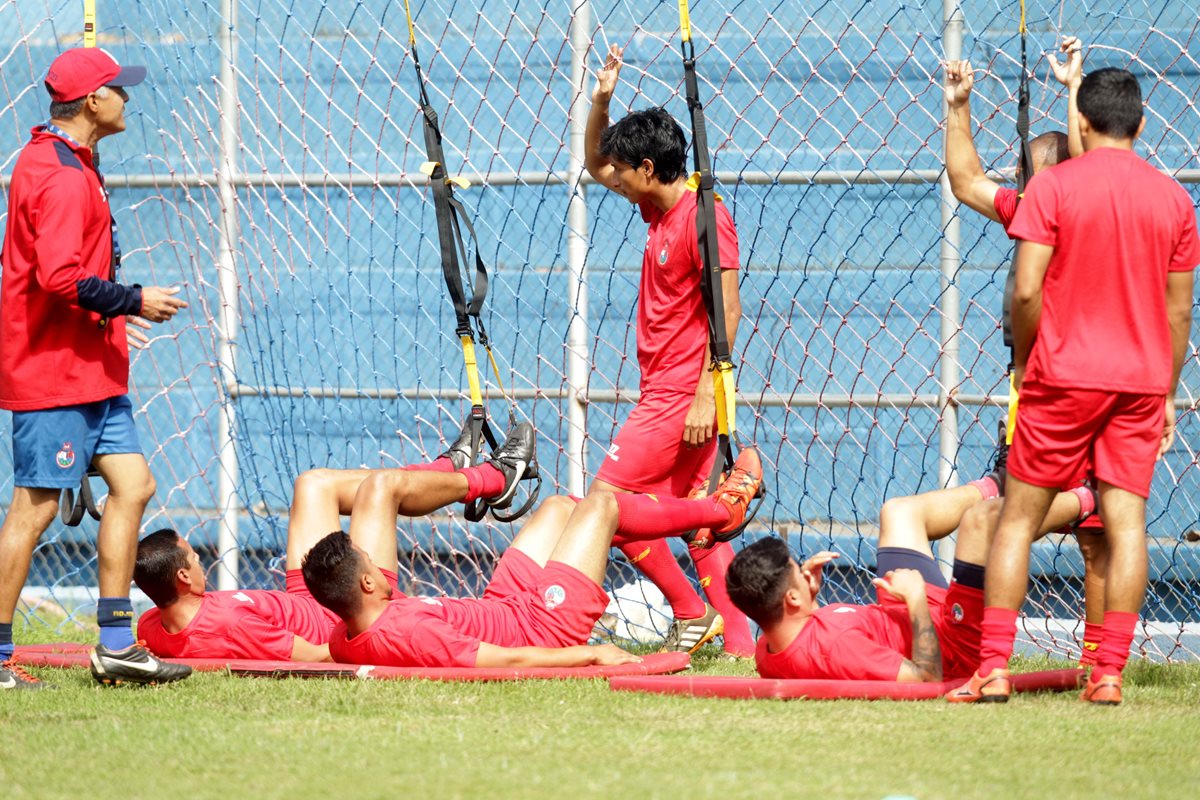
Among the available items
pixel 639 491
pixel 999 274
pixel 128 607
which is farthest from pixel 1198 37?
pixel 128 607

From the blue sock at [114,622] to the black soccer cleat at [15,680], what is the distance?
0.82 ft

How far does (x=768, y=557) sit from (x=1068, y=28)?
3.32m

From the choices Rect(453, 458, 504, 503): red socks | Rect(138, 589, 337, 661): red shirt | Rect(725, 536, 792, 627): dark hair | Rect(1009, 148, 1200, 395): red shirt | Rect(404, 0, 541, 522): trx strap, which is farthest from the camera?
Rect(404, 0, 541, 522): trx strap

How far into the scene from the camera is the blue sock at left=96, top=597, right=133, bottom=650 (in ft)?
16.3

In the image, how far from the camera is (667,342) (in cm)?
574

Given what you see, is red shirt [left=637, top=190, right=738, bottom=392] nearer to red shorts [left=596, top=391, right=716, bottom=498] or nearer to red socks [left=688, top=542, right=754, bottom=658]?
red shorts [left=596, top=391, right=716, bottom=498]

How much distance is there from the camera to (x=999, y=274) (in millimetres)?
→ 6836

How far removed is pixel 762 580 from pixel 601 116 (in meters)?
2.11

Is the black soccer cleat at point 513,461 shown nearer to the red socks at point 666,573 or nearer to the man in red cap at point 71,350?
the red socks at point 666,573

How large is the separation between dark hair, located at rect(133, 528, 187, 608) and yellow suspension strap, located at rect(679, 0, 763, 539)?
1.90 metres

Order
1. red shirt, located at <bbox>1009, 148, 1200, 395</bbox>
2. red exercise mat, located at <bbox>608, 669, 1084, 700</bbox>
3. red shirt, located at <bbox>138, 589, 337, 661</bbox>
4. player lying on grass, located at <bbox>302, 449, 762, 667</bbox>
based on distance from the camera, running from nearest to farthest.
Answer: red shirt, located at <bbox>1009, 148, 1200, 395</bbox> < red exercise mat, located at <bbox>608, 669, 1084, 700</bbox> < player lying on grass, located at <bbox>302, 449, 762, 667</bbox> < red shirt, located at <bbox>138, 589, 337, 661</bbox>

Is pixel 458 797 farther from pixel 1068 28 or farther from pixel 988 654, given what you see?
pixel 1068 28

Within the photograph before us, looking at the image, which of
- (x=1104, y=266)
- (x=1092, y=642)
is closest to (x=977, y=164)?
(x=1104, y=266)

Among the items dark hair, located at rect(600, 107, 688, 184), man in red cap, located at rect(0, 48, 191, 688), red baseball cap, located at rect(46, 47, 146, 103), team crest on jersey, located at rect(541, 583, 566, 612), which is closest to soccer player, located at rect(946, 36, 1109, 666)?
dark hair, located at rect(600, 107, 688, 184)
